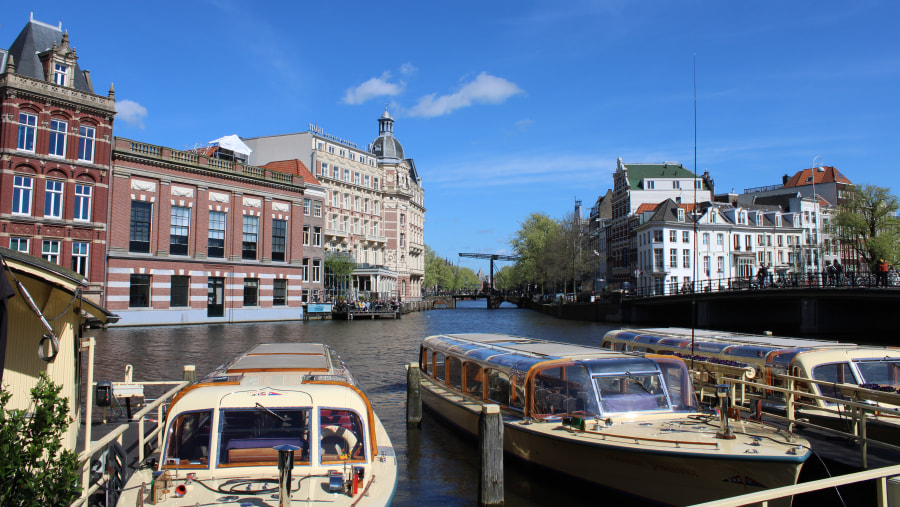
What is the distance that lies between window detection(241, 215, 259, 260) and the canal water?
794 cm

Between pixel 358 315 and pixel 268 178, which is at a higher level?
pixel 268 178

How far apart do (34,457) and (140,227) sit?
4562cm

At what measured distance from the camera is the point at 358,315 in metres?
60.8

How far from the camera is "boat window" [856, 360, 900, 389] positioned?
41.3ft

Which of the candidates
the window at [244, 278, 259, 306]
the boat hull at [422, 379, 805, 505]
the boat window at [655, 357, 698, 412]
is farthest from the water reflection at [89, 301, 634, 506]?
the window at [244, 278, 259, 306]

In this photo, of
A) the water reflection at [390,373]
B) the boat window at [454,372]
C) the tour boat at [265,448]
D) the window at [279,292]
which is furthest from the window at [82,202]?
the tour boat at [265,448]

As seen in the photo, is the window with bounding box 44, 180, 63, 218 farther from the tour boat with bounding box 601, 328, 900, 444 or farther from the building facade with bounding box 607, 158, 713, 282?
the building facade with bounding box 607, 158, 713, 282

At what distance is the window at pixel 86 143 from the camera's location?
133ft

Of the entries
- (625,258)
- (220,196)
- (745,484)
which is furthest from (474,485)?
(625,258)

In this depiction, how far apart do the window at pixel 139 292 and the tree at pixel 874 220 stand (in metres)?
62.7

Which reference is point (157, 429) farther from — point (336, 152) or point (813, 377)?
point (336, 152)

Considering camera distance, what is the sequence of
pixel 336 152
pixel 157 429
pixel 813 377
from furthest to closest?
pixel 336 152 → pixel 813 377 → pixel 157 429

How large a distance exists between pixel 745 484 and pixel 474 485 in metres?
4.75

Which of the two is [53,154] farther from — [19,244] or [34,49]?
[34,49]
